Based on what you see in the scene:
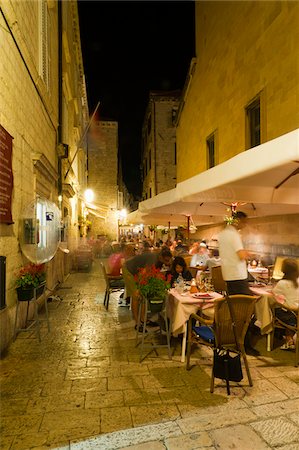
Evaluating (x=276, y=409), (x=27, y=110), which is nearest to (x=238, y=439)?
(x=276, y=409)

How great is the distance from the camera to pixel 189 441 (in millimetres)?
2771

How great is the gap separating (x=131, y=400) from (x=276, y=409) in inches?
58.4

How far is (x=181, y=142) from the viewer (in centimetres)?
1644

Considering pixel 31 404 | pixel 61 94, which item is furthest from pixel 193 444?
pixel 61 94

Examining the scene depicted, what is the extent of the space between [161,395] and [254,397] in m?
1.01

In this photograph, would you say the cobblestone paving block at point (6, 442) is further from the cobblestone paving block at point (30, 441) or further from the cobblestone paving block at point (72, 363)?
the cobblestone paving block at point (72, 363)

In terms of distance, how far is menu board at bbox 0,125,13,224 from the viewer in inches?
185

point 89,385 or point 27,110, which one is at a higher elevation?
point 27,110

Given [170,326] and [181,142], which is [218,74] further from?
[170,326]

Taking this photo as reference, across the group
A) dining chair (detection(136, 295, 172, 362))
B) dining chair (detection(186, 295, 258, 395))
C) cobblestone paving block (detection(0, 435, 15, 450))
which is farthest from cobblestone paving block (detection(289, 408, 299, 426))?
cobblestone paving block (detection(0, 435, 15, 450))

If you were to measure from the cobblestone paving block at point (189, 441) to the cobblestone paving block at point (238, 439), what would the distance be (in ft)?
0.21

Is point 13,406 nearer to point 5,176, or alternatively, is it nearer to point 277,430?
point 277,430

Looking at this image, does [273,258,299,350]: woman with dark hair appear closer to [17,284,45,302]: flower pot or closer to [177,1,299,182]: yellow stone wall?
[17,284,45,302]: flower pot

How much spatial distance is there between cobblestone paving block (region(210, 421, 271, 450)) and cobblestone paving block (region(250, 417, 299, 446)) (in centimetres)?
7
